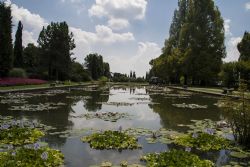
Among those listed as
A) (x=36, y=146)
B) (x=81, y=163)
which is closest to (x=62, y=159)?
(x=81, y=163)

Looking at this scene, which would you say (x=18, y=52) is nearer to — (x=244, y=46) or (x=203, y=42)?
(x=203, y=42)

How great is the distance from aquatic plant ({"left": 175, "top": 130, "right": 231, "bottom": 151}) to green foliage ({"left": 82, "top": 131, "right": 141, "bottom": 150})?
125 cm

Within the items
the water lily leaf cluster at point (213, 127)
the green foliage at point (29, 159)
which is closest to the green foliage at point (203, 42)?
the water lily leaf cluster at point (213, 127)

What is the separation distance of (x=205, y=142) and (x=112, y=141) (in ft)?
7.69

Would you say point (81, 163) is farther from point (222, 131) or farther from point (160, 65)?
point (160, 65)

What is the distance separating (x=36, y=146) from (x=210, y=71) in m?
37.4

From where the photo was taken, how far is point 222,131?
9.68 meters

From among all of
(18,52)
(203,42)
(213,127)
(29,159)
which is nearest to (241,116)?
(213,127)

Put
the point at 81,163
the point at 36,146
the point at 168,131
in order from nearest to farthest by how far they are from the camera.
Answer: the point at 36,146
the point at 81,163
the point at 168,131

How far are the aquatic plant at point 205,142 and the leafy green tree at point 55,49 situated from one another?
1697 inches

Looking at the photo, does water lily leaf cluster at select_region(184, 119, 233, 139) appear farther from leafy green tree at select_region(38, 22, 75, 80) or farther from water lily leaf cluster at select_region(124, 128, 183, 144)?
leafy green tree at select_region(38, 22, 75, 80)

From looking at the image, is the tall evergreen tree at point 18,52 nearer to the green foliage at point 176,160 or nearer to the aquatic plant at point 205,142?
the aquatic plant at point 205,142

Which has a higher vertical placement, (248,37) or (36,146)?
(248,37)

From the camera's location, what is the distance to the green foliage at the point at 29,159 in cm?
534
